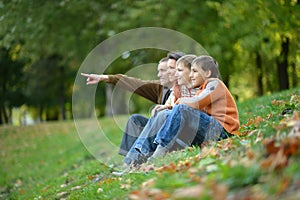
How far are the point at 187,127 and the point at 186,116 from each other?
0.13m

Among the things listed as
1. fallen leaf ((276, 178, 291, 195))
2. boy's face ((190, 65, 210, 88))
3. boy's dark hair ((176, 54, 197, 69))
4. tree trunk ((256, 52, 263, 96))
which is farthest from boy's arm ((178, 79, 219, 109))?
tree trunk ((256, 52, 263, 96))

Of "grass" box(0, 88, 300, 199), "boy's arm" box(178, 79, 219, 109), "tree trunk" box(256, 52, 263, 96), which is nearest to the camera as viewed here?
"grass" box(0, 88, 300, 199)

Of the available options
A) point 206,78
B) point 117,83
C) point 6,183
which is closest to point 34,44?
point 6,183

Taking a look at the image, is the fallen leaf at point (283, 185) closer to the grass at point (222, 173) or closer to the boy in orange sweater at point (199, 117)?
the grass at point (222, 173)

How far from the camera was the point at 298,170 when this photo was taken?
2637 millimetres

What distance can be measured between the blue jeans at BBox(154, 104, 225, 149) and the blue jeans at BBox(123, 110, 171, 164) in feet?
0.90

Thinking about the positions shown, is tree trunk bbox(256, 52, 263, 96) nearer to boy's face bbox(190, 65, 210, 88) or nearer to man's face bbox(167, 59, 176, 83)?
man's face bbox(167, 59, 176, 83)

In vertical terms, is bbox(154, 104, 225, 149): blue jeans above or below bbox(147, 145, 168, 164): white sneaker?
above

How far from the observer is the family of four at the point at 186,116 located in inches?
193

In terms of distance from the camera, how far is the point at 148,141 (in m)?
5.29

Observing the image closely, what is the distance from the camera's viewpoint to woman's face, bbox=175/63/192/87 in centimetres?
559

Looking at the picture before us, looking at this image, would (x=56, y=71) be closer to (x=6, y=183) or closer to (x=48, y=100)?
(x=48, y=100)

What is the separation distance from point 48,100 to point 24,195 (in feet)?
86.8

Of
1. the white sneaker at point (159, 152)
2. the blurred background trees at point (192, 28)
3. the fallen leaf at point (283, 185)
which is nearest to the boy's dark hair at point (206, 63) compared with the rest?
the white sneaker at point (159, 152)
